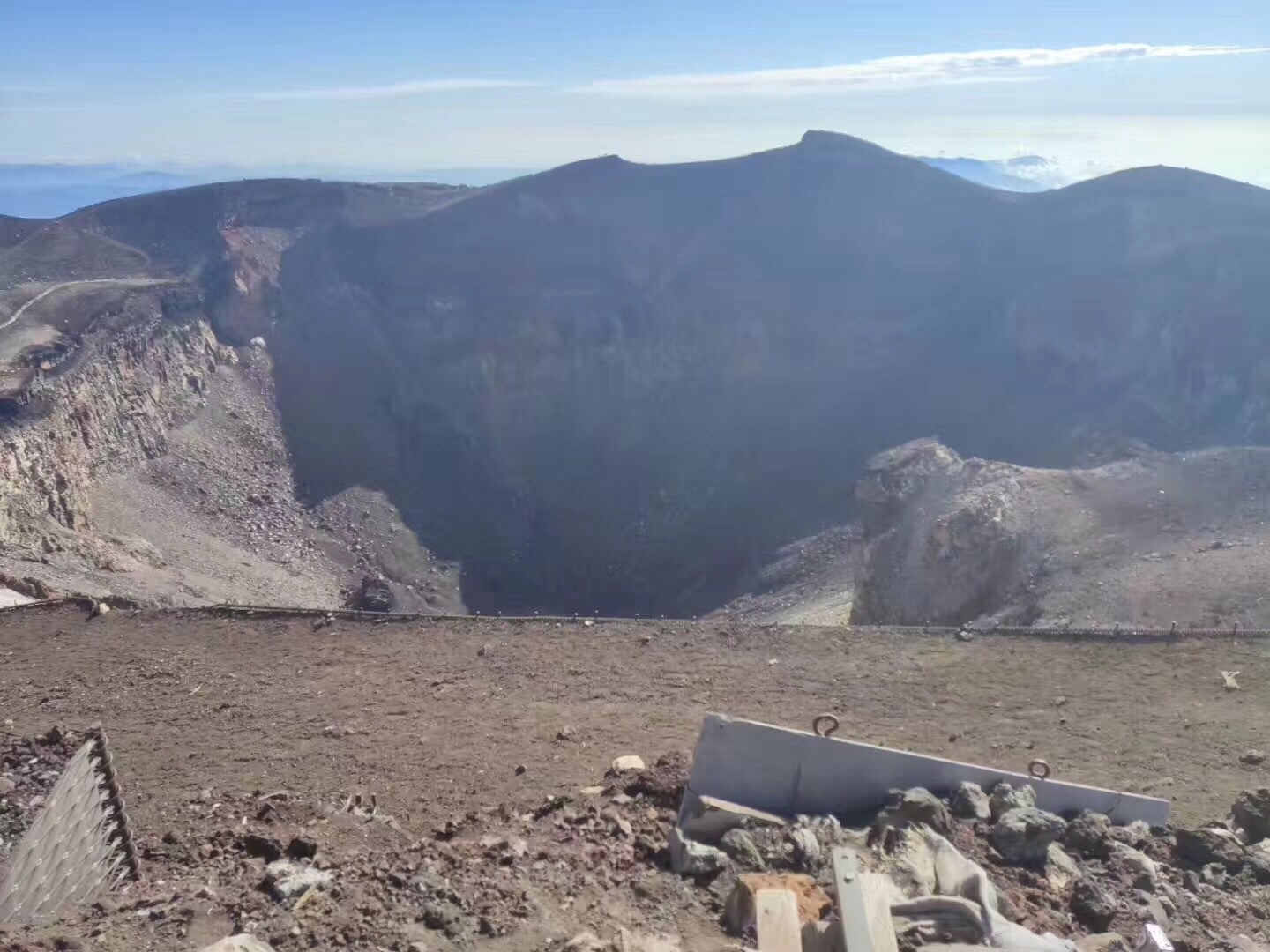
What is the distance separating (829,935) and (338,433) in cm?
3849

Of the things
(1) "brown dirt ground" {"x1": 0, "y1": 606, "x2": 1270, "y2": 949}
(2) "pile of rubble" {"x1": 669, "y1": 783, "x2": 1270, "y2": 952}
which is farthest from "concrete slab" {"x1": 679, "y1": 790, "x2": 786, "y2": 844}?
(1) "brown dirt ground" {"x1": 0, "y1": 606, "x2": 1270, "y2": 949}

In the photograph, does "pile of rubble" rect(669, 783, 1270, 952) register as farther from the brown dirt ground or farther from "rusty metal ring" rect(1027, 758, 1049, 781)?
the brown dirt ground

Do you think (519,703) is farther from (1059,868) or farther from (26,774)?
(1059,868)

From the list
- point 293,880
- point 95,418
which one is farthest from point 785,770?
point 95,418

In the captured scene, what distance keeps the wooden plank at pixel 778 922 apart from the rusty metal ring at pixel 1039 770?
339cm

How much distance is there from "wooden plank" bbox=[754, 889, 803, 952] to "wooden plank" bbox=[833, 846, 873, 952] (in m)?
0.25

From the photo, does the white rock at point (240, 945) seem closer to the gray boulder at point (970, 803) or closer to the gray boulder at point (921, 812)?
the gray boulder at point (921, 812)

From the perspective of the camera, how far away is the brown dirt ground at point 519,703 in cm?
998

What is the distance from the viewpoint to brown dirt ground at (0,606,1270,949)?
998 cm

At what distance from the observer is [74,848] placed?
715 cm

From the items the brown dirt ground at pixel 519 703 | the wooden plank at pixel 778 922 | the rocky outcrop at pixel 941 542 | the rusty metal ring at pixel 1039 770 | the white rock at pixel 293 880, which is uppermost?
the wooden plank at pixel 778 922

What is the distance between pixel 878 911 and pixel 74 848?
17.8 feet

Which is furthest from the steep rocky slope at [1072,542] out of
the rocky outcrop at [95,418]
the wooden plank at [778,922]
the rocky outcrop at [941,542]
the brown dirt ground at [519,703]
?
the rocky outcrop at [95,418]

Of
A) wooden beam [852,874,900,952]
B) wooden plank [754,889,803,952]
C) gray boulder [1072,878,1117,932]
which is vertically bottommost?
gray boulder [1072,878,1117,932]
